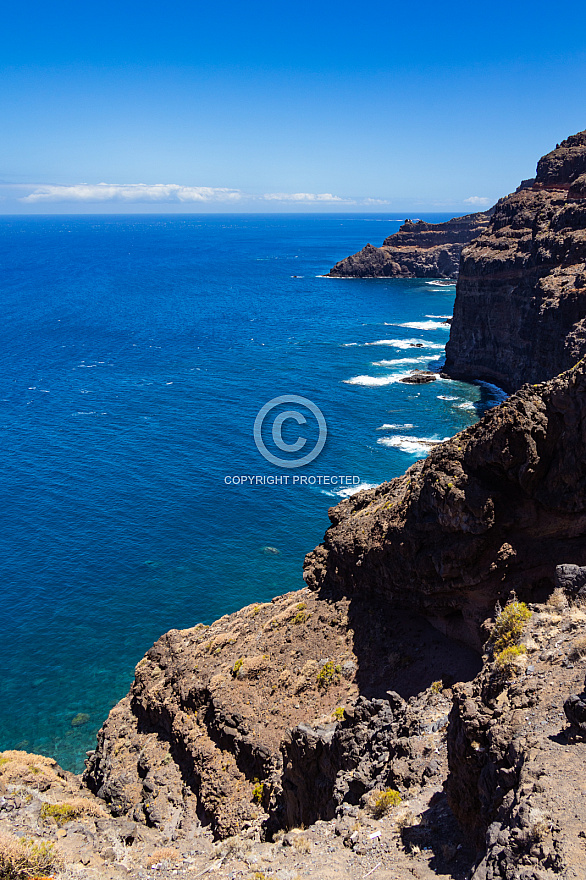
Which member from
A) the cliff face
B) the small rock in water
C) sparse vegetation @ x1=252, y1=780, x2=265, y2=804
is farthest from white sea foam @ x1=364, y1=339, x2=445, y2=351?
sparse vegetation @ x1=252, y1=780, x2=265, y2=804

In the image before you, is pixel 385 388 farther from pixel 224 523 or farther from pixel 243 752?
pixel 243 752

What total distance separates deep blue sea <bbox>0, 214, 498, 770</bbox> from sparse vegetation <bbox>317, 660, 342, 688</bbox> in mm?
23852

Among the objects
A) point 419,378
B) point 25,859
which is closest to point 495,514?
point 25,859

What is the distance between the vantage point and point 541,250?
98375 mm

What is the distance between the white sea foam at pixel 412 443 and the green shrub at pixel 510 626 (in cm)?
6479

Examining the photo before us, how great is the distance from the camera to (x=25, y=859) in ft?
77.6

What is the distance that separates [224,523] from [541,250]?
62364 mm

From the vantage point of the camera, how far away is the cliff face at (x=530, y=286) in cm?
8438

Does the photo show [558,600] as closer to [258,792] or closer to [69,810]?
[258,792]

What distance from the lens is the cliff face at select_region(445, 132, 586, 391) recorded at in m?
84.4

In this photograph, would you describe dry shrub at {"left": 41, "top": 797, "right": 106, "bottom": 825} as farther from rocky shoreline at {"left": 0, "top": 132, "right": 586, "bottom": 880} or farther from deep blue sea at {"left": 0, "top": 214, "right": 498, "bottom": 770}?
deep blue sea at {"left": 0, "top": 214, "right": 498, "bottom": 770}

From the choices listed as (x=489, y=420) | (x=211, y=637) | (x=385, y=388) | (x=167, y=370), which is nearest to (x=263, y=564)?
(x=211, y=637)

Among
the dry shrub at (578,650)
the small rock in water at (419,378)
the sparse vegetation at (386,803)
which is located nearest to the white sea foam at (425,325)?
the small rock in water at (419,378)

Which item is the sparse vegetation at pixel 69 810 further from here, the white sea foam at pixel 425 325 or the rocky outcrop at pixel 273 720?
the white sea foam at pixel 425 325
